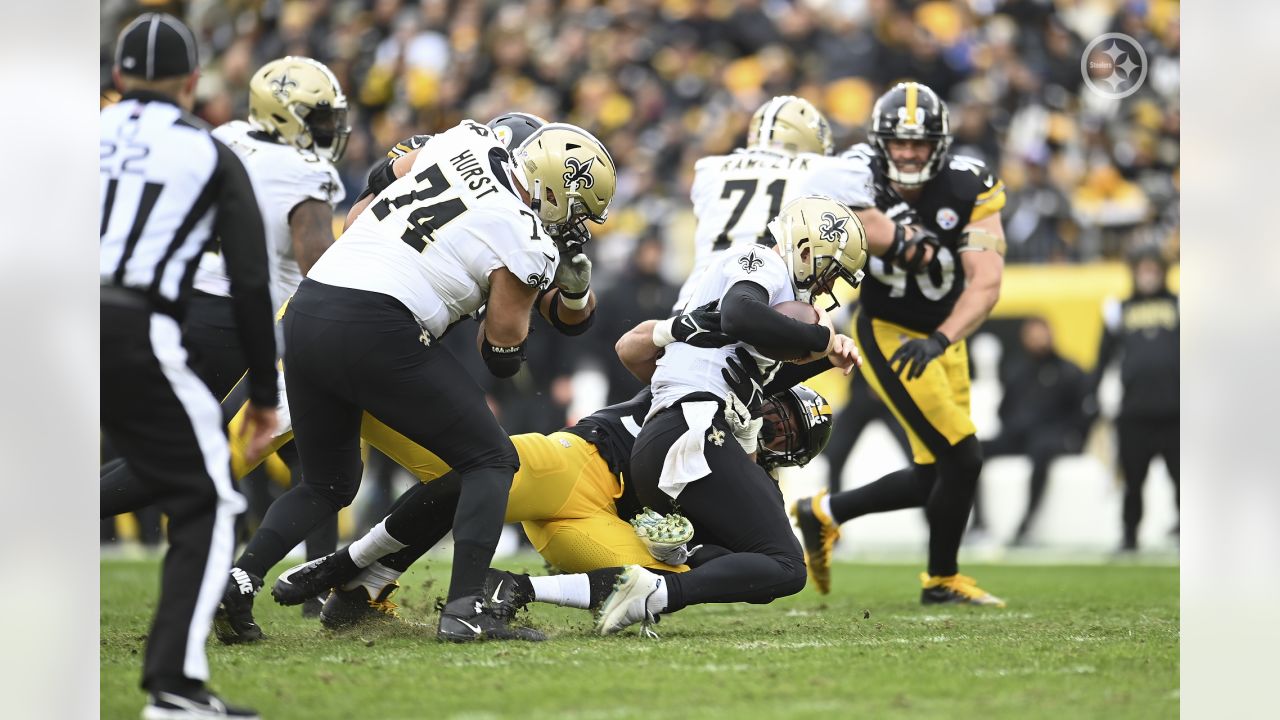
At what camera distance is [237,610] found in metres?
4.65

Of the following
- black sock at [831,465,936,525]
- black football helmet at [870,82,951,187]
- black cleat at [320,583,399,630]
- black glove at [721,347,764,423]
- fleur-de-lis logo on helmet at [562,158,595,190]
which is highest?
black football helmet at [870,82,951,187]

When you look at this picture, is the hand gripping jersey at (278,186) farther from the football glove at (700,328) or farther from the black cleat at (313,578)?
the football glove at (700,328)

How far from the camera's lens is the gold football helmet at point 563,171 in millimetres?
4738

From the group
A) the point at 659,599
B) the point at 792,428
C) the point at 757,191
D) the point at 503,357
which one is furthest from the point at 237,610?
the point at 757,191

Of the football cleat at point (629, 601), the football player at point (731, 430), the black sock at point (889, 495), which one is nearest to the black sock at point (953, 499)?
the black sock at point (889, 495)

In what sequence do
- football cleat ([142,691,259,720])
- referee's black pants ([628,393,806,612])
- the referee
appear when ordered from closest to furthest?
1. football cleat ([142,691,259,720])
2. the referee
3. referee's black pants ([628,393,806,612])

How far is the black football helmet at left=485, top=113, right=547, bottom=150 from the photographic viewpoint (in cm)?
529

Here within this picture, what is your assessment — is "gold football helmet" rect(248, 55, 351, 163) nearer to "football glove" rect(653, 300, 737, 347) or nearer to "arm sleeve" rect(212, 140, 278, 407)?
"football glove" rect(653, 300, 737, 347)

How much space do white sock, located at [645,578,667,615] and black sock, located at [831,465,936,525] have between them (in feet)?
6.72

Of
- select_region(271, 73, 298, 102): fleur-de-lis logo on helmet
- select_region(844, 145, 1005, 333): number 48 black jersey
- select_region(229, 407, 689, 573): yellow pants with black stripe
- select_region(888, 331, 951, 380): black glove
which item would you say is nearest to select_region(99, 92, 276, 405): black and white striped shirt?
select_region(229, 407, 689, 573): yellow pants with black stripe

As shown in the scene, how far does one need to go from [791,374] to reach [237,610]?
6.67 ft

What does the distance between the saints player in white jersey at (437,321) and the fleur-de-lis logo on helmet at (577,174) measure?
17cm
